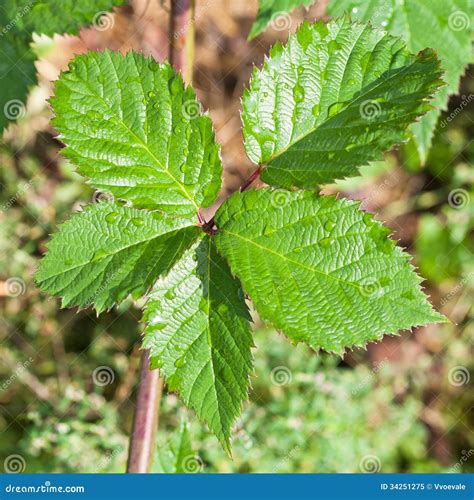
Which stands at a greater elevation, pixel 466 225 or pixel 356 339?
pixel 356 339

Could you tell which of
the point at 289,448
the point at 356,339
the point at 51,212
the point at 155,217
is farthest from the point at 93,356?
the point at 356,339

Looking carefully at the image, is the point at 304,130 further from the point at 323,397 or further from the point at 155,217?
the point at 323,397
